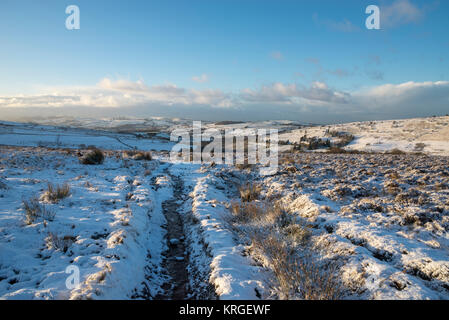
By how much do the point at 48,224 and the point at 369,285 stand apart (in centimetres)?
694

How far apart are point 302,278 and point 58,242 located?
495cm

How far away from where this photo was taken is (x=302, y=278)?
12.5 ft

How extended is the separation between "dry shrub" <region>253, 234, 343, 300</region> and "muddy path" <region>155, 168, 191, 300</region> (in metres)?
1.70

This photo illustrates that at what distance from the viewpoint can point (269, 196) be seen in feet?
30.2

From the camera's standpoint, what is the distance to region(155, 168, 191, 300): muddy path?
4.18 metres

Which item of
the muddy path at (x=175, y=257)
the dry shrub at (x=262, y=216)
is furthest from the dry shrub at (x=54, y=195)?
the dry shrub at (x=262, y=216)

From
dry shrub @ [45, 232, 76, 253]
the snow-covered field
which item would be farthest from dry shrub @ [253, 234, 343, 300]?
dry shrub @ [45, 232, 76, 253]

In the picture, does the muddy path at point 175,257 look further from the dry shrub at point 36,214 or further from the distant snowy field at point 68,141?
the distant snowy field at point 68,141

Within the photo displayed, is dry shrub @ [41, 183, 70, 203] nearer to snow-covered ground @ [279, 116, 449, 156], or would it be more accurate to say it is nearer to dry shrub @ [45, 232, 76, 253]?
dry shrub @ [45, 232, 76, 253]

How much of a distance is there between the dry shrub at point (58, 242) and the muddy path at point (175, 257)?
2.08 meters

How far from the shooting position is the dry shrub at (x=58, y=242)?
4.66 m

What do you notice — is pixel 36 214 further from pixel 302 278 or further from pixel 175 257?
pixel 302 278
